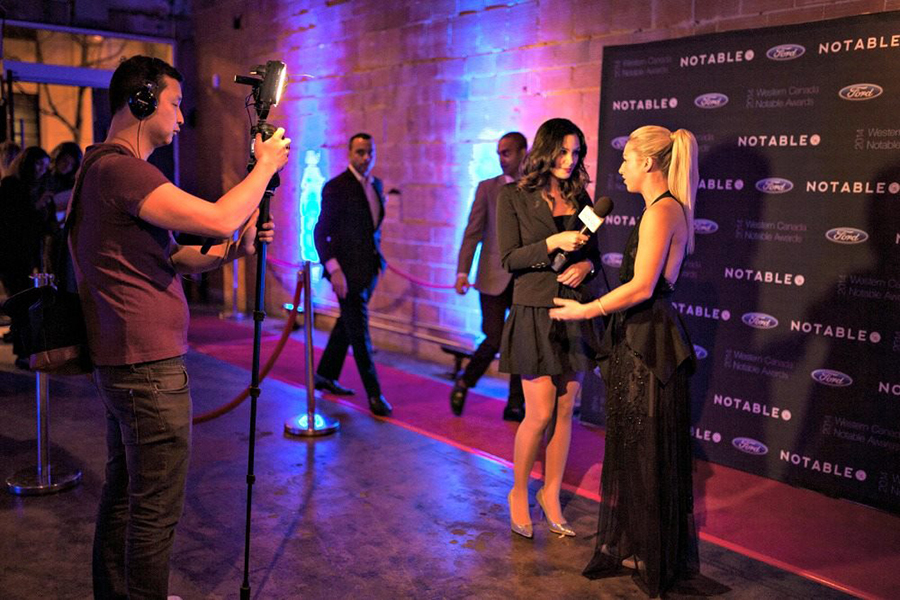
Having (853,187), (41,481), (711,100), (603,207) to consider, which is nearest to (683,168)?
(603,207)

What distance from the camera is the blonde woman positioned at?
2.97 meters

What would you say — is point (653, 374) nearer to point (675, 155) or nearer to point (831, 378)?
point (675, 155)

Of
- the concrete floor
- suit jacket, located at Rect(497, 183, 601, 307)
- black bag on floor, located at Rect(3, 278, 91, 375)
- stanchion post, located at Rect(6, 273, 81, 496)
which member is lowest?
the concrete floor

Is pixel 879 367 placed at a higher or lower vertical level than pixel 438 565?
higher

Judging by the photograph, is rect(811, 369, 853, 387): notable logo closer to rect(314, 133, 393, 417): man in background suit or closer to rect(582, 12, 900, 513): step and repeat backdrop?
rect(582, 12, 900, 513): step and repeat backdrop

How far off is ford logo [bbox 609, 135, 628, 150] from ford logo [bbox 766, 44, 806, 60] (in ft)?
3.07

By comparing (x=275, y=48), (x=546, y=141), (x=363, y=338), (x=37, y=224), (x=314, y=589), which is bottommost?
(x=314, y=589)

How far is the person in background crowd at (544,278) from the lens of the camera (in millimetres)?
3312

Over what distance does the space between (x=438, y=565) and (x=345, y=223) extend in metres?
2.66

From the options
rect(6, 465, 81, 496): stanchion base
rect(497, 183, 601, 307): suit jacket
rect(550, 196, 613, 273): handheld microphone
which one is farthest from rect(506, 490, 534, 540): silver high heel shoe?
rect(6, 465, 81, 496): stanchion base

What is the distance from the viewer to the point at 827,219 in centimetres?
403

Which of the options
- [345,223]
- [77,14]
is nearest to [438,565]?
[345,223]

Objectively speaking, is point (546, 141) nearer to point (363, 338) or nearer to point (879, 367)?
point (879, 367)

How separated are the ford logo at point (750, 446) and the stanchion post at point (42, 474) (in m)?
3.38
